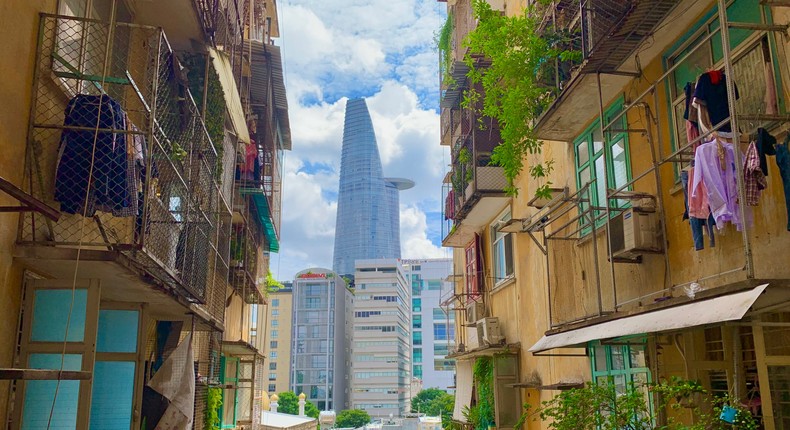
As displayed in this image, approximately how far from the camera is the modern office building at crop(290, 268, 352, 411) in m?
109

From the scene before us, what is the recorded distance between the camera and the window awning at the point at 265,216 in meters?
17.7

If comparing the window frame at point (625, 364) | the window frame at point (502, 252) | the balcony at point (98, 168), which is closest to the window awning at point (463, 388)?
the window frame at point (502, 252)

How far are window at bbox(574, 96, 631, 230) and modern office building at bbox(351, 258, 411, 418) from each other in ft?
333

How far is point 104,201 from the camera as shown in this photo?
244 inches

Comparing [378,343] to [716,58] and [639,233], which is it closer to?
[639,233]

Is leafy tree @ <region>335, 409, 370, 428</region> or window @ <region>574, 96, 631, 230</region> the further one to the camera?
leafy tree @ <region>335, 409, 370, 428</region>

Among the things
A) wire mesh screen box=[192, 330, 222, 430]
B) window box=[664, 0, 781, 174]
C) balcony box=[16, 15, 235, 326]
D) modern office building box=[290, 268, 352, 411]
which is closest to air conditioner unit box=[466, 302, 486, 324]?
wire mesh screen box=[192, 330, 222, 430]

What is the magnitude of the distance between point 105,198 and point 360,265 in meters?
110

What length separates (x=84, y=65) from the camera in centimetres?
709

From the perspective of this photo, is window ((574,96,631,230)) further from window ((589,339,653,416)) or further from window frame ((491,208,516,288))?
window frame ((491,208,516,288))

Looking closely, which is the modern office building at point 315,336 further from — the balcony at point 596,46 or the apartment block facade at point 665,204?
the balcony at point 596,46

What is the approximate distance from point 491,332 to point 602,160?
19.3 feet

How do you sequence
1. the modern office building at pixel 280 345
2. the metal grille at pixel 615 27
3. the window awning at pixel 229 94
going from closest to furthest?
the metal grille at pixel 615 27, the window awning at pixel 229 94, the modern office building at pixel 280 345

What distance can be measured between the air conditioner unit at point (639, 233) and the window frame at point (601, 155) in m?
0.67
